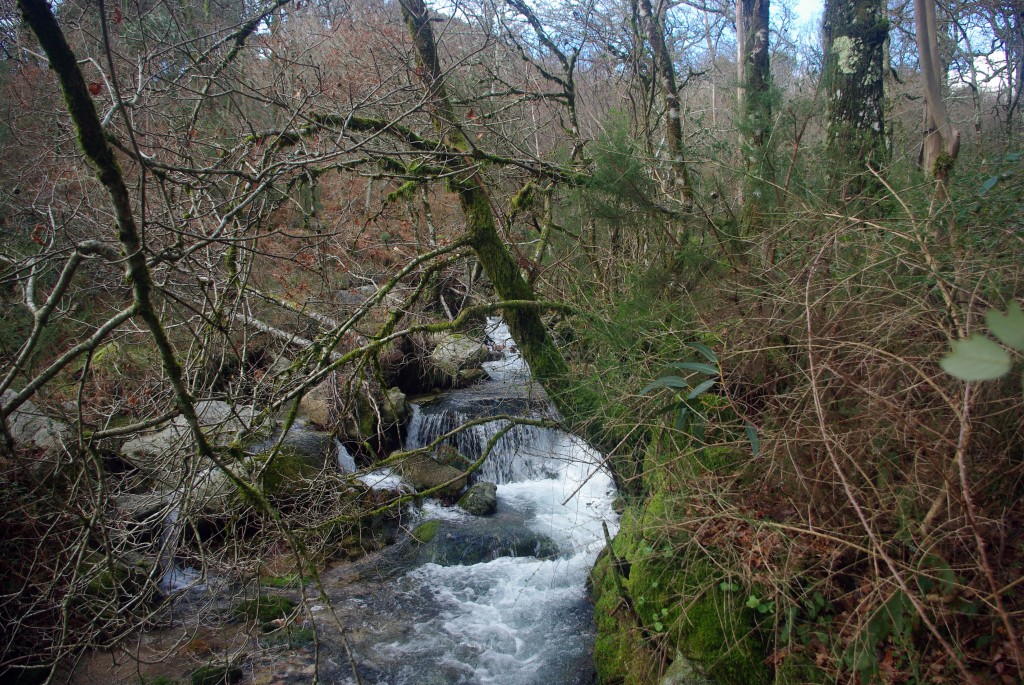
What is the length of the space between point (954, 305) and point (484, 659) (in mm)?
4763

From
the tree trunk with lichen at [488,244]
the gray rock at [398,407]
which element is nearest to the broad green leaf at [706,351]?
the tree trunk with lichen at [488,244]

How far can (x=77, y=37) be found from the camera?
7.25 metres

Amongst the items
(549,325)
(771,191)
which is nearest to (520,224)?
(549,325)

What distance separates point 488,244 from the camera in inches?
235

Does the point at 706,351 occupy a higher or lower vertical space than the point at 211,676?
higher

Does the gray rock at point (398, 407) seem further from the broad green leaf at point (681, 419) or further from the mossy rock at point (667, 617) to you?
the broad green leaf at point (681, 419)

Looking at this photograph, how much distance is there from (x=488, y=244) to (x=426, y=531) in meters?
3.84

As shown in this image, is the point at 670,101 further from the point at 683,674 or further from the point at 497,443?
the point at 497,443

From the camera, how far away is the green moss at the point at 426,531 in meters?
7.88

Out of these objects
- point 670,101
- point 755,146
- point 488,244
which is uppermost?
point 670,101

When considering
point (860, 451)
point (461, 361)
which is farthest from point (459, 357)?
point (860, 451)

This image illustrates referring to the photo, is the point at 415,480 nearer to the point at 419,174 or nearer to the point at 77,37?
the point at 419,174

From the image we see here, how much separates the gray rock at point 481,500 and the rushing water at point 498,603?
12cm

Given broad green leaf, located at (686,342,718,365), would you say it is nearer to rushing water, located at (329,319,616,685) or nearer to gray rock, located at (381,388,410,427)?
rushing water, located at (329,319,616,685)
